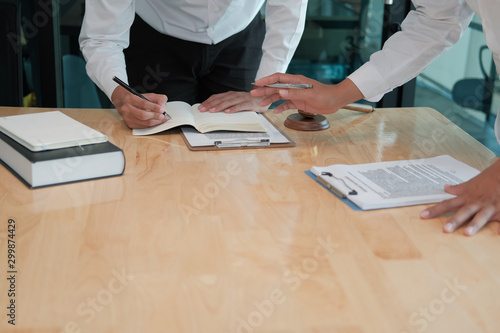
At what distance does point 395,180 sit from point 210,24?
1013mm

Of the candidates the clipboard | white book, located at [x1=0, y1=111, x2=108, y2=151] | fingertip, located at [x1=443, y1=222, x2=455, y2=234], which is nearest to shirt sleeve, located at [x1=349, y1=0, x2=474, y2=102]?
the clipboard

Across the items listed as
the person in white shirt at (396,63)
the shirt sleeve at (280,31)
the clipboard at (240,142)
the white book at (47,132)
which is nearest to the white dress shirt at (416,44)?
the person in white shirt at (396,63)

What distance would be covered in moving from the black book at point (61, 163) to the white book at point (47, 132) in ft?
0.04

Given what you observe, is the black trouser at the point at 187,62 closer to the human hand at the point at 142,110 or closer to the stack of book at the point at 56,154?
the human hand at the point at 142,110

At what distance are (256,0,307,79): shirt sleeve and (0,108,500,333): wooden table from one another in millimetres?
644

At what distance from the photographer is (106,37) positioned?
1902 mm

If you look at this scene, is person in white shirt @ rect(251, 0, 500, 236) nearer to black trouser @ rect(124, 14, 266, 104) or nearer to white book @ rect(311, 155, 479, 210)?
white book @ rect(311, 155, 479, 210)

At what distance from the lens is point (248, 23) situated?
7.29 ft

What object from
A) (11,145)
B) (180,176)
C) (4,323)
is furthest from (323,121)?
(4,323)

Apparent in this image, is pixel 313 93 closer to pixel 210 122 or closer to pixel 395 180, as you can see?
pixel 210 122

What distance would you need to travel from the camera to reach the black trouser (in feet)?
7.14

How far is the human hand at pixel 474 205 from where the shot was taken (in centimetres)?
118

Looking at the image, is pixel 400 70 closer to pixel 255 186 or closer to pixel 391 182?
pixel 391 182

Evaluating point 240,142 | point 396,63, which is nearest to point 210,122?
point 240,142
